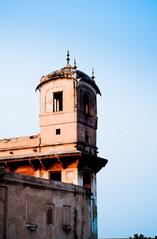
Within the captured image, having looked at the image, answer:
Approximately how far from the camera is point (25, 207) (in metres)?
25.0

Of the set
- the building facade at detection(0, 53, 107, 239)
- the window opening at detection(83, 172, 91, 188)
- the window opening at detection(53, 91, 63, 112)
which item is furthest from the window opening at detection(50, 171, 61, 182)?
the window opening at detection(53, 91, 63, 112)

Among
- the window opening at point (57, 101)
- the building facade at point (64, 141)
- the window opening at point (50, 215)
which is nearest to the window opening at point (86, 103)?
the building facade at point (64, 141)

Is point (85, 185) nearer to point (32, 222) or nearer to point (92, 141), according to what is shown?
point (92, 141)

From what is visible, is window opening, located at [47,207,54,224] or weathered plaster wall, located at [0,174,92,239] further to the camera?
window opening, located at [47,207,54,224]

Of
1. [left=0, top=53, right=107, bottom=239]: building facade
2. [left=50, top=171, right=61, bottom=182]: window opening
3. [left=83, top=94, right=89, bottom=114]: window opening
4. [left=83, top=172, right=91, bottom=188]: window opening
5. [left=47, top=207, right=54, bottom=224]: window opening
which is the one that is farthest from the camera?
[left=83, top=94, right=89, bottom=114]: window opening

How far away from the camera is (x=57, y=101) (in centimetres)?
3428

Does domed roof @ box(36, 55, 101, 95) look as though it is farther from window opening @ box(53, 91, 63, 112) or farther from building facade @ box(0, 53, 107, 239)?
window opening @ box(53, 91, 63, 112)

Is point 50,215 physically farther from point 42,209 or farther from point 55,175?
point 55,175

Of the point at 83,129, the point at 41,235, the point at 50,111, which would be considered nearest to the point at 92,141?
the point at 83,129

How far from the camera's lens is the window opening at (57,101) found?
3382 centimetres

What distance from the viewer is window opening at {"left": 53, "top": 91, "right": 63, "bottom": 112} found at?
111 feet

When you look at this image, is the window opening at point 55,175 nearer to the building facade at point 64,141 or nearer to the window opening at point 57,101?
the building facade at point 64,141

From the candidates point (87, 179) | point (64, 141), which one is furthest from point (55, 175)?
point (64, 141)

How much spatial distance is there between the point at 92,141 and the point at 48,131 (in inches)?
118
